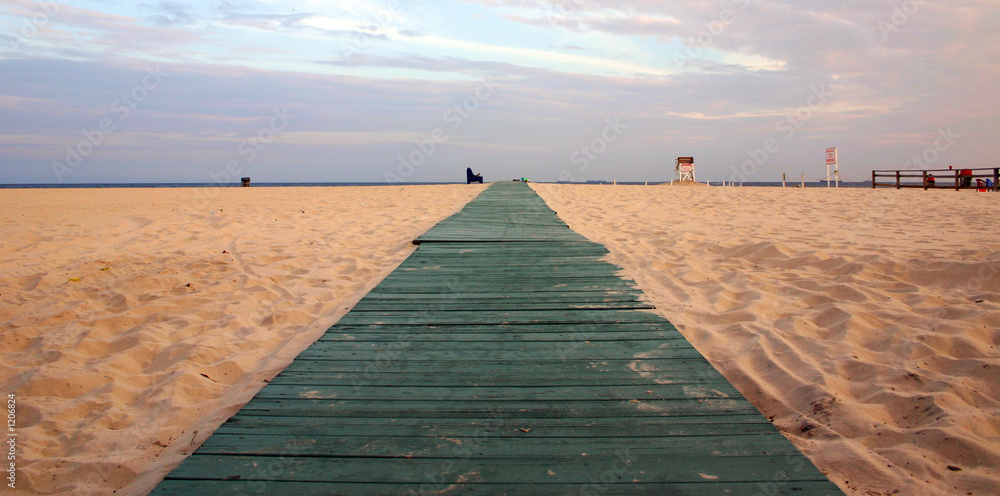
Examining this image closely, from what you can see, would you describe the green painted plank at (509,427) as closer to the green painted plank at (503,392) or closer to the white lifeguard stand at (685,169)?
the green painted plank at (503,392)

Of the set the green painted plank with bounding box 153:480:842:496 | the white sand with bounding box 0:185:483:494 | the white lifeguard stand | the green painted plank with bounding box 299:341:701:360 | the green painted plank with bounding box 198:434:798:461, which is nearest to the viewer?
the green painted plank with bounding box 153:480:842:496

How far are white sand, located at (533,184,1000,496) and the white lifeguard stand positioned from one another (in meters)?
24.3

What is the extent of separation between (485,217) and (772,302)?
5.58 m

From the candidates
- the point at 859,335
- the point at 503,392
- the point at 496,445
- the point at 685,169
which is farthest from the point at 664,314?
the point at 685,169

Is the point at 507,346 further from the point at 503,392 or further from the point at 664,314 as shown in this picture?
the point at 664,314

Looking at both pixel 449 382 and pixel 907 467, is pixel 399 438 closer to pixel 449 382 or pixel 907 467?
pixel 449 382

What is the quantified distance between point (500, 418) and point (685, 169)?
30.6 metres

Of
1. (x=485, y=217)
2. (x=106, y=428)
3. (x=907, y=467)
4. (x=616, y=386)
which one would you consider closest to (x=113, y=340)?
(x=106, y=428)

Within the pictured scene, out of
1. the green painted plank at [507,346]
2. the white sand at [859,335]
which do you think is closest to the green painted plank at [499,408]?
the white sand at [859,335]

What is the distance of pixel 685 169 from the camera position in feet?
99.1

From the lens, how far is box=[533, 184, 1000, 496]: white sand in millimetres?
1828

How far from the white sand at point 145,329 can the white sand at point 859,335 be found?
232 cm

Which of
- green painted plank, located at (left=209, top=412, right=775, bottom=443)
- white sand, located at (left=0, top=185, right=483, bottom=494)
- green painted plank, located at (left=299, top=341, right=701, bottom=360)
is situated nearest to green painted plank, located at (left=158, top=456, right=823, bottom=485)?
green painted plank, located at (left=209, top=412, right=775, bottom=443)

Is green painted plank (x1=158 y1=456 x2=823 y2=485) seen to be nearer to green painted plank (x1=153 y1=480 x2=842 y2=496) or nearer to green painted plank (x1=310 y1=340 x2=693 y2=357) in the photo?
green painted plank (x1=153 y1=480 x2=842 y2=496)
